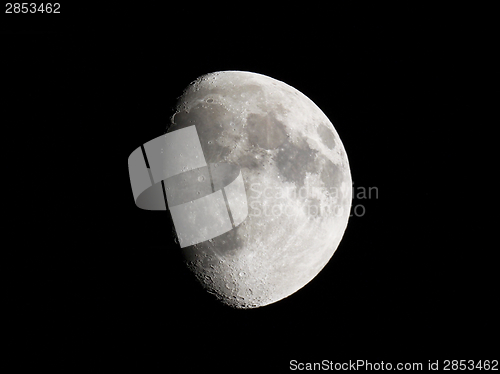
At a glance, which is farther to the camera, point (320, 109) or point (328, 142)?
point (320, 109)

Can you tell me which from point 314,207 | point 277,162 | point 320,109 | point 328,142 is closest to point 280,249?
point 314,207

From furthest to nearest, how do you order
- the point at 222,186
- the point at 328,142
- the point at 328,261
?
the point at 328,261 < the point at 328,142 < the point at 222,186

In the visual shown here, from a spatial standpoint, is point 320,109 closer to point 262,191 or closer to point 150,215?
point 262,191

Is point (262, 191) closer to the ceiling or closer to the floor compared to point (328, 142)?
closer to the floor

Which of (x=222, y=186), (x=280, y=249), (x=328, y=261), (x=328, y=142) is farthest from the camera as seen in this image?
(x=328, y=261)

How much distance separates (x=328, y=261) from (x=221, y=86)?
8.39 feet

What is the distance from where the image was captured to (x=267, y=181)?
171 inches

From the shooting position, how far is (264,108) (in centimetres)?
462

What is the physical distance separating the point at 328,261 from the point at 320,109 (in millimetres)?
1954

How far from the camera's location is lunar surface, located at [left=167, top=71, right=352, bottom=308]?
14.3ft

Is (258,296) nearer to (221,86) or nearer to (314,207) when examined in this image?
(314,207)

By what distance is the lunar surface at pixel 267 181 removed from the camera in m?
4.37

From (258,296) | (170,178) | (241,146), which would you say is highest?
(241,146)

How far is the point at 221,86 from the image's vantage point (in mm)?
4824
